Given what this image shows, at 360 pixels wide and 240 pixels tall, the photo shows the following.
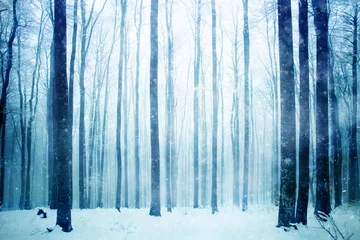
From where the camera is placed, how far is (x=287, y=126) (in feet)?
19.4

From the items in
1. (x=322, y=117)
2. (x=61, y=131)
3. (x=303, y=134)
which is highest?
(x=322, y=117)

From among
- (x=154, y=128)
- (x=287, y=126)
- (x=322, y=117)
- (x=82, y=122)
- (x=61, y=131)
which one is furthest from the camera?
(x=82, y=122)

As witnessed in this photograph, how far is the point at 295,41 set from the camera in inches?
562

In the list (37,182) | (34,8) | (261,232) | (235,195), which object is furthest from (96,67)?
(37,182)

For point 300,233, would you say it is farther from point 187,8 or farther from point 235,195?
point 187,8

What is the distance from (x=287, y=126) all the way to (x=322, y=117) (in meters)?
1.80

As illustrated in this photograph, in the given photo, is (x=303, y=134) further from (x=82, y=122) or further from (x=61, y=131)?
(x=82, y=122)

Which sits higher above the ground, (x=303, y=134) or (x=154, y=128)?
(x=154, y=128)

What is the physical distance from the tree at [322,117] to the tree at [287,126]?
1567 millimetres

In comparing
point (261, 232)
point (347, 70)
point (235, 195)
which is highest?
point (347, 70)

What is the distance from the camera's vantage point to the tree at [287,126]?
5801 millimetres

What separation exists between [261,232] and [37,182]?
47.2m

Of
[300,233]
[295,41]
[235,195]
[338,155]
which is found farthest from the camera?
[235,195]

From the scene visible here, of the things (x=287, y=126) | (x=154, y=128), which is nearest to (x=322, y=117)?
(x=287, y=126)
